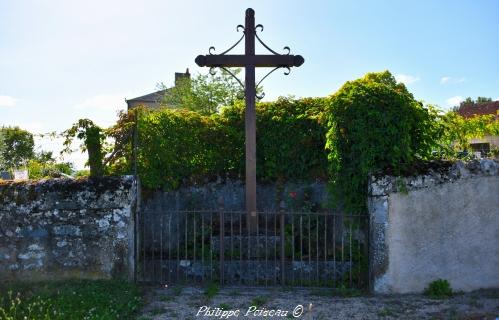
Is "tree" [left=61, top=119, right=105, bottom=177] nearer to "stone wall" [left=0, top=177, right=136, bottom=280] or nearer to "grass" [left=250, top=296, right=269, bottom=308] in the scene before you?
"stone wall" [left=0, top=177, right=136, bottom=280]

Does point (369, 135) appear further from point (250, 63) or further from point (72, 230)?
point (72, 230)

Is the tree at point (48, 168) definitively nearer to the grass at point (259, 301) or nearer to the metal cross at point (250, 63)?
the metal cross at point (250, 63)

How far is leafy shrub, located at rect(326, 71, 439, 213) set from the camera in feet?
19.9

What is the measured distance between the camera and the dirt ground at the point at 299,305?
16.5 feet

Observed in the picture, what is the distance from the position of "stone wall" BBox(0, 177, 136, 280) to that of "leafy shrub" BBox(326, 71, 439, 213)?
10.0ft

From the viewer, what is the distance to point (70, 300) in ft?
17.3

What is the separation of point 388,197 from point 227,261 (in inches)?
96.3

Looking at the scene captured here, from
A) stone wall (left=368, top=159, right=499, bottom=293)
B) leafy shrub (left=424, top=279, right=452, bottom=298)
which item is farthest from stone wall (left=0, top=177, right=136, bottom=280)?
leafy shrub (left=424, top=279, right=452, bottom=298)

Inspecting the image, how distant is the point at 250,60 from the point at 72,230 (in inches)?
145

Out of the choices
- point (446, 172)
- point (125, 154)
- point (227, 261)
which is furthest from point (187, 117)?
point (446, 172)

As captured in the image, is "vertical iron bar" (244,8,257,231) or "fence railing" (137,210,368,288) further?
"vertical iron bar" (244,8,257,231)

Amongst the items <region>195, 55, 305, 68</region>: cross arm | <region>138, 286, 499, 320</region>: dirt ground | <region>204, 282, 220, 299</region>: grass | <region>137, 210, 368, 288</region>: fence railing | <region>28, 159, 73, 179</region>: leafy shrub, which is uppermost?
<region>195, 55, 305, 68</region>: cross arm

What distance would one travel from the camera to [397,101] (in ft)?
20.2

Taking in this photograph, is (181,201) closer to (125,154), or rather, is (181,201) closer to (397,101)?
(125,154)
